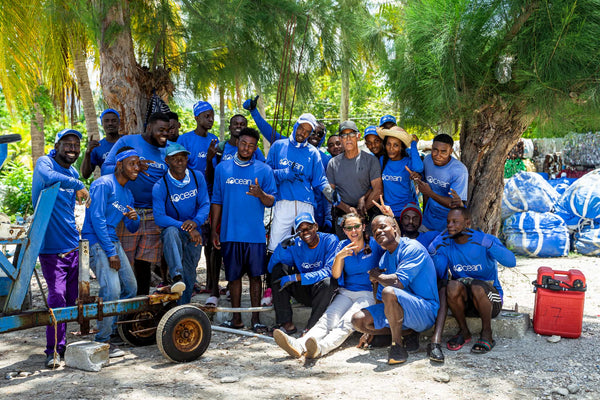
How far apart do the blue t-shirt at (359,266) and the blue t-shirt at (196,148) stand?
1.91 meters

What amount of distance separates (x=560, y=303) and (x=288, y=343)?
2.50 meters

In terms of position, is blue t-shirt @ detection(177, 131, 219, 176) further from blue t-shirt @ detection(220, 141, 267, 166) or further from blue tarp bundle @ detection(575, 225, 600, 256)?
blue tarp bundle @ detection(575, 225, 600, 256)

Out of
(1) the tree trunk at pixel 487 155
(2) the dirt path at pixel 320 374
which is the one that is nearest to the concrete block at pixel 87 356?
(2) the dirt path at pixel 320 374

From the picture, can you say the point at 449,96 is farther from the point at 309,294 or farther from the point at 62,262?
the point at 62,262

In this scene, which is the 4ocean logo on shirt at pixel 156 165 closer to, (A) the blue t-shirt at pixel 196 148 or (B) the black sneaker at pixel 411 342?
(A) the blue t-shirt at pixel 196 148

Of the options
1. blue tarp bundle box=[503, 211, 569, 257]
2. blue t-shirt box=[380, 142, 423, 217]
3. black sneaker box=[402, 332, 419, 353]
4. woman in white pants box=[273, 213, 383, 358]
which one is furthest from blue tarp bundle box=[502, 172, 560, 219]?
black sneaker box=[402, 332, 419, 353]

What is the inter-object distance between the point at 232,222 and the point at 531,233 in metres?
6.49

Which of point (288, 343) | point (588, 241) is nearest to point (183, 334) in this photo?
point (288, 343)

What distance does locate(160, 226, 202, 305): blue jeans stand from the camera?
5.16 m

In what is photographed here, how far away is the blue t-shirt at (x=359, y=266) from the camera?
528 cm

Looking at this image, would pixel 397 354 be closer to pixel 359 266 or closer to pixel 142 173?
pixel 359 266

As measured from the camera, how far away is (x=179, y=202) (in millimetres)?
5324

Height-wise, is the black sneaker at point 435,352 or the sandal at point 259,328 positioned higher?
the black sneaker at point 435,352

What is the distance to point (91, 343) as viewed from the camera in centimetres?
457
